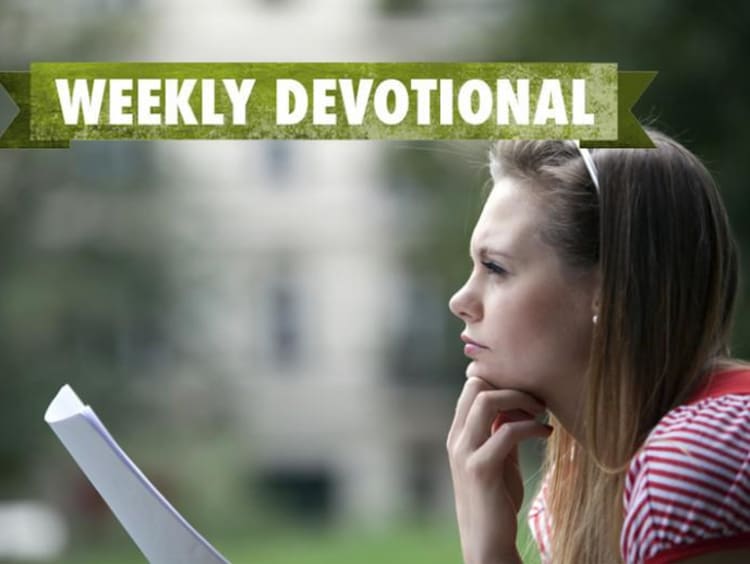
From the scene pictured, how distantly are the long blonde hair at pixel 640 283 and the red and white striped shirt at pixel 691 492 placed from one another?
80 mm

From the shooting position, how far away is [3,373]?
9.59 metres

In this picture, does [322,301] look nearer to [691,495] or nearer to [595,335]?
[595,335]

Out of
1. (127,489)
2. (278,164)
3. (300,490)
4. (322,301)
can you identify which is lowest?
(300,490)

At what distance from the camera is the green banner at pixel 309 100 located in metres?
1.06

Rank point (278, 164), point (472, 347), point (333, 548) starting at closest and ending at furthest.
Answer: point (472, 347) < point (333, 548) < point (278, 164)

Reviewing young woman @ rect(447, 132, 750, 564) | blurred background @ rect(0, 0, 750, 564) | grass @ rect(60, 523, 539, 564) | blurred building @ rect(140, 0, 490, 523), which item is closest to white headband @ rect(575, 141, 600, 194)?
young woman @ rect(447, 132, 750, 564)

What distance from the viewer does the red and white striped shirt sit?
2.71 feet

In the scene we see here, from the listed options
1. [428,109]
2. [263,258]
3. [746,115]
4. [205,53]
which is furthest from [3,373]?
[428,109]

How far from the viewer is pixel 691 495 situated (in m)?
0.83

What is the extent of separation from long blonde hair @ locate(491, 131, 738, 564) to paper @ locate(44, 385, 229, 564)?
28 cm

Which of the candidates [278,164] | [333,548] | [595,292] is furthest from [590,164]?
[278,164]

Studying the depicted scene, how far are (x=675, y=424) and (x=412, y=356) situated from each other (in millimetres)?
12111

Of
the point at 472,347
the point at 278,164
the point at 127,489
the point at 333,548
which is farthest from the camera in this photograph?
the point at 278,164

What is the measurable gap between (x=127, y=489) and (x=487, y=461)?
0.87 feet
